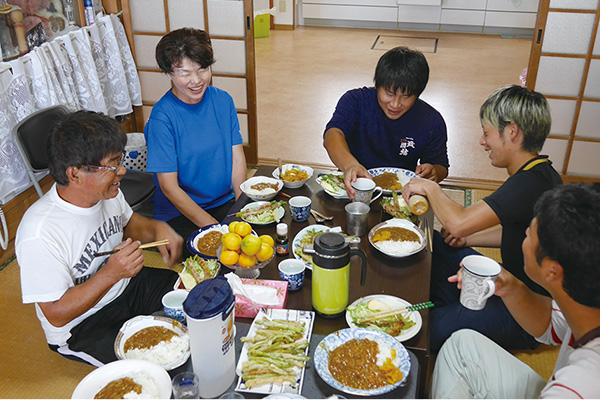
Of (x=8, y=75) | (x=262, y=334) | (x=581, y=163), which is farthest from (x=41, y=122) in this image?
(x=581, y=163)

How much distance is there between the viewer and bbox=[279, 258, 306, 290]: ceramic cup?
1.61 metres

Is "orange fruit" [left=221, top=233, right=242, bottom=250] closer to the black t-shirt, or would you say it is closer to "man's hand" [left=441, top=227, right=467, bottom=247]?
the black t-shirt

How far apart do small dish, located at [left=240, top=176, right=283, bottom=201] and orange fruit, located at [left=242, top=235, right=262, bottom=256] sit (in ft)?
1.83

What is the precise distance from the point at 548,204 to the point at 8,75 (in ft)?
9.33

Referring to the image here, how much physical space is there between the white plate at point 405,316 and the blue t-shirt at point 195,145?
1.22 meters

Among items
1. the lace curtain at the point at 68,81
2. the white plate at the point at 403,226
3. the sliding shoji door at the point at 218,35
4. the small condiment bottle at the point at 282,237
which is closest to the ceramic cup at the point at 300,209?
the small condiment bottle at the point at 282,237

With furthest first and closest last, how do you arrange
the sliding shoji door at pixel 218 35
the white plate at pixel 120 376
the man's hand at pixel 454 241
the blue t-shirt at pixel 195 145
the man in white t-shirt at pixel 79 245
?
the sliding shoji door at pixel 218 35, the blue t-shirt at pixel 195 145, the man's hand at pixel 454 241, the man in white t-shirt at pixel 79 245, the white plate at pixel 120 376


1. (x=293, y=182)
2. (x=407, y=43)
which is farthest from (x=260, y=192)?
(x=407, y=43)

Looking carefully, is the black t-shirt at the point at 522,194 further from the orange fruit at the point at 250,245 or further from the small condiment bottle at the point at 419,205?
the orange fruit at the point at 250,245

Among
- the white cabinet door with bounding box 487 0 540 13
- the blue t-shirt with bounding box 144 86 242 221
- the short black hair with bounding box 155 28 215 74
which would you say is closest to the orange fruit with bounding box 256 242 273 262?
the blue t-shirt with bounding box 144 86 242 221

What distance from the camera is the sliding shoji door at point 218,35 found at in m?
3.89

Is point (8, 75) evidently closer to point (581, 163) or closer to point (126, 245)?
point (126, 245)

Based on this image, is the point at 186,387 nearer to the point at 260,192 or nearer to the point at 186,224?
the point at 260,192

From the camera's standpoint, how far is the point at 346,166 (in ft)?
7.71
